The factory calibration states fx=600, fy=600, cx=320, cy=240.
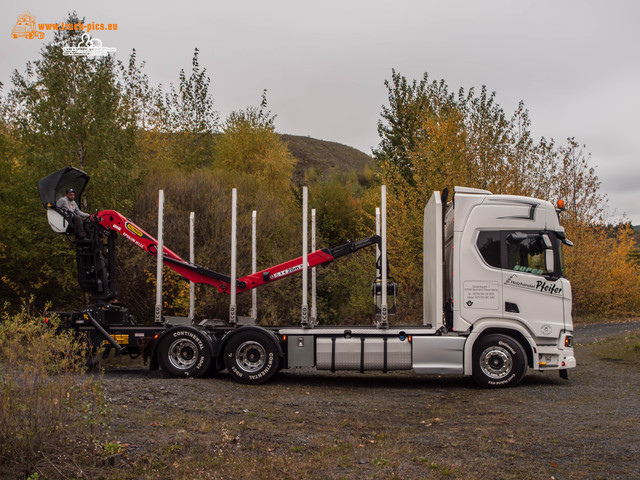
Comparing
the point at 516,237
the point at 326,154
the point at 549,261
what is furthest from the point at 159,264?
the point at 326,154

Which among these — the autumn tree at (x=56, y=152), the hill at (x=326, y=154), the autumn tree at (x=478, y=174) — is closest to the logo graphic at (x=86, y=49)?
the autumn tree at (x=56, y=152)

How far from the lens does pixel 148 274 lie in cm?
2356

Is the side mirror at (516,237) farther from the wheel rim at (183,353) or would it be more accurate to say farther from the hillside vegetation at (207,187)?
the hillside vegetation at (207,187)

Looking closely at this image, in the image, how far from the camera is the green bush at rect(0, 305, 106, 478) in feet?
18.5

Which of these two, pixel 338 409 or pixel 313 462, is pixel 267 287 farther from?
pixel 313 462

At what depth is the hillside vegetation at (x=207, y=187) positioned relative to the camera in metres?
22.5

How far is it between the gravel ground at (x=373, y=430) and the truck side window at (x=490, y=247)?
95.1 inches

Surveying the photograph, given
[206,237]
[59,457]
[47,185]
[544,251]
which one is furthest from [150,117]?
[59,457]

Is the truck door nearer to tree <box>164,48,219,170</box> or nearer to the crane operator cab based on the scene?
the crane operator cab

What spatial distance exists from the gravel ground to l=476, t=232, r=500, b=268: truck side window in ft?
7.92

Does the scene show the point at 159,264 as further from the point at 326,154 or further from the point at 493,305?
the point at 326,154

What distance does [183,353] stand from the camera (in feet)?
39.3

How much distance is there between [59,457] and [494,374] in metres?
8.07

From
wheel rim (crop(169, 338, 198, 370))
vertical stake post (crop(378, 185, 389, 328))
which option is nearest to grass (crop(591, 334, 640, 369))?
vertical stake post (crop(378, 185, 389, 328))
